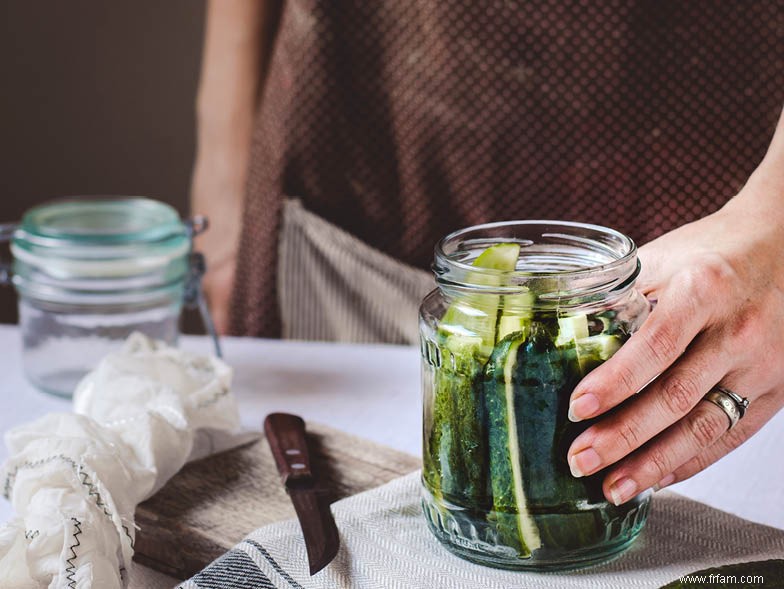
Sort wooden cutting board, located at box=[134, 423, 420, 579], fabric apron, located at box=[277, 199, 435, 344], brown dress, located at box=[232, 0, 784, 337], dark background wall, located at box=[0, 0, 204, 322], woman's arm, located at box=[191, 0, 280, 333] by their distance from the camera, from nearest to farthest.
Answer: wooden cutting board, located at box=[134, 423, 420, 579] < brown dress, located at box=[232, 0, 784, 337] < fabric apron, located at box=[277, 199, 435, 344] < woman's arm, located at box=[191, 0, 280, 333] < dark background wall, located at box=[0, 0, 204, 322]

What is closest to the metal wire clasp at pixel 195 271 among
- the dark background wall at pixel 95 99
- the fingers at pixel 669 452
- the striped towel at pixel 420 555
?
the striped towel at pixel 420 555

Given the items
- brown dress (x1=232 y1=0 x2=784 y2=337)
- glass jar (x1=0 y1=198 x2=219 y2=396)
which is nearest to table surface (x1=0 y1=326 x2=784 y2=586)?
glass jar (x1=0 y1=198 x2=219 y2=396)

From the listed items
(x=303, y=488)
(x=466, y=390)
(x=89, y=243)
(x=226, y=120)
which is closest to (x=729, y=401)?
(x=466, y=390)

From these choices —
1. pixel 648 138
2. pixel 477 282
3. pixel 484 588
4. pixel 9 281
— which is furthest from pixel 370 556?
pixel 648 138

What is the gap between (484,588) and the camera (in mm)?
522

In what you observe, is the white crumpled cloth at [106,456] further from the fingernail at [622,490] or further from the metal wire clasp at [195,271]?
the fingernail at [622,490]

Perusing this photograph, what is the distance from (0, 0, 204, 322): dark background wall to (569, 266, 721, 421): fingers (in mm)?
1744

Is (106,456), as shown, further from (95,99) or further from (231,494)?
(95,99)

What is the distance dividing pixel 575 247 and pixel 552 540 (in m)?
0.17

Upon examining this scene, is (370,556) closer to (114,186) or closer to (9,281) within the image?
(9,281)

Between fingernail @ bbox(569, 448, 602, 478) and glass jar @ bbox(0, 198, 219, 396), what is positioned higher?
fingernail @ bbox(569, 448, 602, 478)

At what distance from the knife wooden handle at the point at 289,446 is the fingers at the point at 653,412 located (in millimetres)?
224

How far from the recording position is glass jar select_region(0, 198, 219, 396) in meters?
0.89

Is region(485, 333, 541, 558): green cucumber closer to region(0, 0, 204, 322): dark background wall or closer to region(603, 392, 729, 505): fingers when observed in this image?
region(603, 392, 729, 505): fingers
